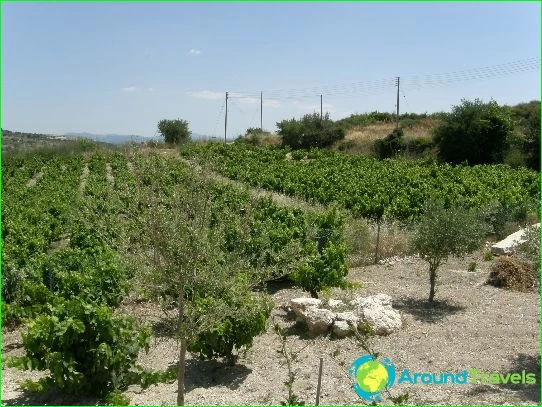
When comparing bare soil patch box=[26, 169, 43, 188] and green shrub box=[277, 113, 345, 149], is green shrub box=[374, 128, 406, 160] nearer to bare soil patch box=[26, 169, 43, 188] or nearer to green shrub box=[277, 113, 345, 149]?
green shrub box=[277, 113, 345, 149]

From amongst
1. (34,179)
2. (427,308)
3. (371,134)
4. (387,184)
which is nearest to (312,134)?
(371,134)

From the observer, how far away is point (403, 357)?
8164mm

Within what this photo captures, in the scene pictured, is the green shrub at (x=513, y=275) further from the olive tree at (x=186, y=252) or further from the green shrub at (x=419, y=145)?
the green shrub at (x=419, y=145)

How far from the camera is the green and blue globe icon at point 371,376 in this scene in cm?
696

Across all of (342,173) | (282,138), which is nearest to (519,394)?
(342,173)

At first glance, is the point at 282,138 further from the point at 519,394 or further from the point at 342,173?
the point at 519,394

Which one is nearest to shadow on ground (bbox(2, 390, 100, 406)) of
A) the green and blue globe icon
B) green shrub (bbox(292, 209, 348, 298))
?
the green and blue globe icon

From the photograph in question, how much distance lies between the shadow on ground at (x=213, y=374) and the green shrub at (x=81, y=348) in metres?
1.03

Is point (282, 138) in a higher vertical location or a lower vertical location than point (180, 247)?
higher

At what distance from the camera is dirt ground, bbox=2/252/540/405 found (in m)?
6.97

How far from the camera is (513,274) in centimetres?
1193

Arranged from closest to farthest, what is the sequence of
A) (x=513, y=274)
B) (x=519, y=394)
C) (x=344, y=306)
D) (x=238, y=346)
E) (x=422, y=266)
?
(x=519, y=394) → (x=238, y=346) → (x=344, y=306) → (x=513, y=274) → (x=422, y=266)

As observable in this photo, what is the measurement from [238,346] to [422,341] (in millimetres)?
2841

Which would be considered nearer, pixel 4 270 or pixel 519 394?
pixel 519 394
